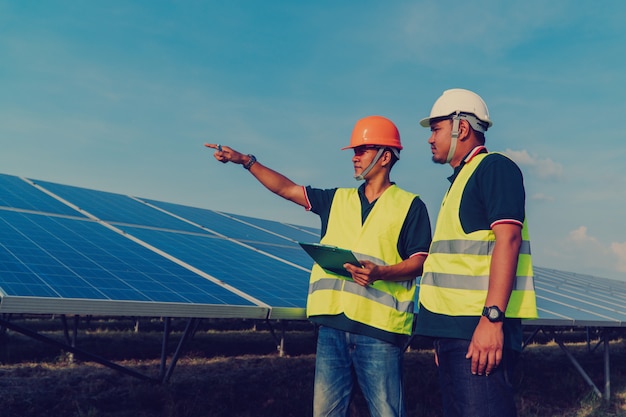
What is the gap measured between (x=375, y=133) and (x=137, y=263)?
3.85 meters

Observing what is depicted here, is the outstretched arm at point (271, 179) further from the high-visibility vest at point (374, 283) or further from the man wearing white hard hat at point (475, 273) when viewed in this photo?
the man wearing white hard hat at point (475, 273)

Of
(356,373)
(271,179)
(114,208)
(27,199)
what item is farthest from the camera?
(114,208)

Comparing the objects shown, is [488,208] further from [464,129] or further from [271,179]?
[271,179]

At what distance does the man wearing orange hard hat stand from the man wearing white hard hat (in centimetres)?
44

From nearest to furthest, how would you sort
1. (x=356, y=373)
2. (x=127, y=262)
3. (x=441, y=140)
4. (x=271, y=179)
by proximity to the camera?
1. (x=441, y=140)
2. (x=356, y=373)
3. (x=271, y=179)
4. (x=127, y=262)

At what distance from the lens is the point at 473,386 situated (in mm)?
3111

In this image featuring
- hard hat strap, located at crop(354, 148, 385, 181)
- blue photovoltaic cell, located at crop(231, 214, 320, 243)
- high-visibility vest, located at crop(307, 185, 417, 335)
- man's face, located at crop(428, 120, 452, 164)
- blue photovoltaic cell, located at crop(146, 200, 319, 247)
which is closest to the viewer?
man's face, located at crop(428, 120, 452, 164)

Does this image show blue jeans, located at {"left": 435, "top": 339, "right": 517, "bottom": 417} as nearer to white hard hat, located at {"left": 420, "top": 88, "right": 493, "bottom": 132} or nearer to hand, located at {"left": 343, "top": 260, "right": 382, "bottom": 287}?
hand, located at {"left": 343, "top": 260, "right": 382, "bottom": 287}

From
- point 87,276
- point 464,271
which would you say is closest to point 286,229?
point 87,276

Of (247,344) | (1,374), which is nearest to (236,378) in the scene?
(1,374)

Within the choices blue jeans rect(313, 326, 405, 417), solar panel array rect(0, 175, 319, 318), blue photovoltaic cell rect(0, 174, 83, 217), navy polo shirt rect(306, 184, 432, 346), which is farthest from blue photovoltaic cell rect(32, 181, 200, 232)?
blue jeans rect(313, 326, 405, 417)

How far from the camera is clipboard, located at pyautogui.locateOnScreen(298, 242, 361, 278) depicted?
3594 millimetres

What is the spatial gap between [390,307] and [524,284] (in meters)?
0.97

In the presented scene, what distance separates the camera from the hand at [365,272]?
374 centimetres
